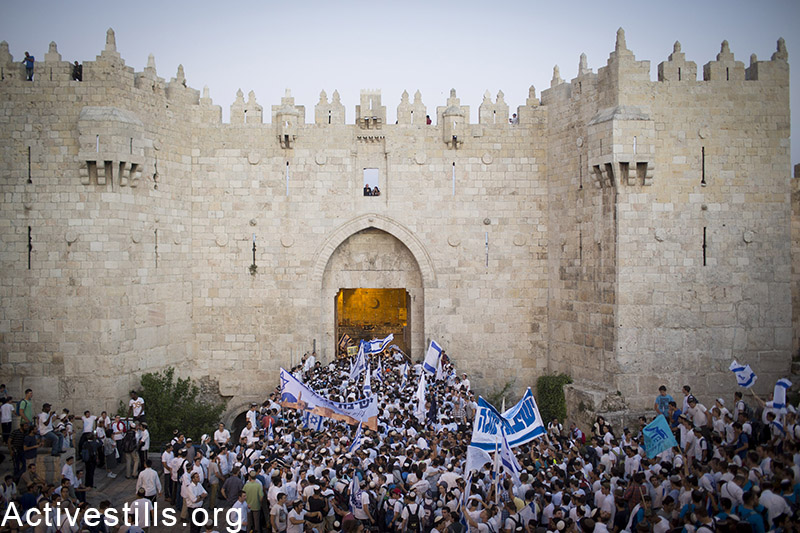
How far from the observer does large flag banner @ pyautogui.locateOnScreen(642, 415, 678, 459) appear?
10117mm

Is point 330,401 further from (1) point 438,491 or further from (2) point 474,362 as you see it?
(2) point 474,362

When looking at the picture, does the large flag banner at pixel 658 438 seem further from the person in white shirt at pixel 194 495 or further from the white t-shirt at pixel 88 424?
the white t-shirt at pixel 88 424

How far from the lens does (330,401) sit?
13836mm

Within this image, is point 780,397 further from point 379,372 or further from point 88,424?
point 88,424

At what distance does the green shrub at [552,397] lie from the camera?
1761 cm

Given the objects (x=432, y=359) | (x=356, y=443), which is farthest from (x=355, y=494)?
(x=432, y=359)

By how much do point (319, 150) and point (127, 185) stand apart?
5.62 m

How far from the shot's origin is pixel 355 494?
986 centimetres

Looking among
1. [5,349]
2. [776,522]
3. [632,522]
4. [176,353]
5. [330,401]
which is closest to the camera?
[776,522]

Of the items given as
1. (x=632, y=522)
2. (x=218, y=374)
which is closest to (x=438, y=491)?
(x=632, y=522)

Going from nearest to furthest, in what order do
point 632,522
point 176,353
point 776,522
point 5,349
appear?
point 776,522, point 632,522, point 5,349, point 176,353

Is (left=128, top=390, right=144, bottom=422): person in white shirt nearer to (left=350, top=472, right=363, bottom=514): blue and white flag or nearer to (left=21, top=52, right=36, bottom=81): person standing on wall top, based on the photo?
(left=350, top=472, right=363, bottom=514): blue and white flag

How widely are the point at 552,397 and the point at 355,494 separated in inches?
376

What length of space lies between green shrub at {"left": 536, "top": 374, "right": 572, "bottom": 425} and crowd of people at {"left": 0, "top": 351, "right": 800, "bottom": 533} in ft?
13.2
